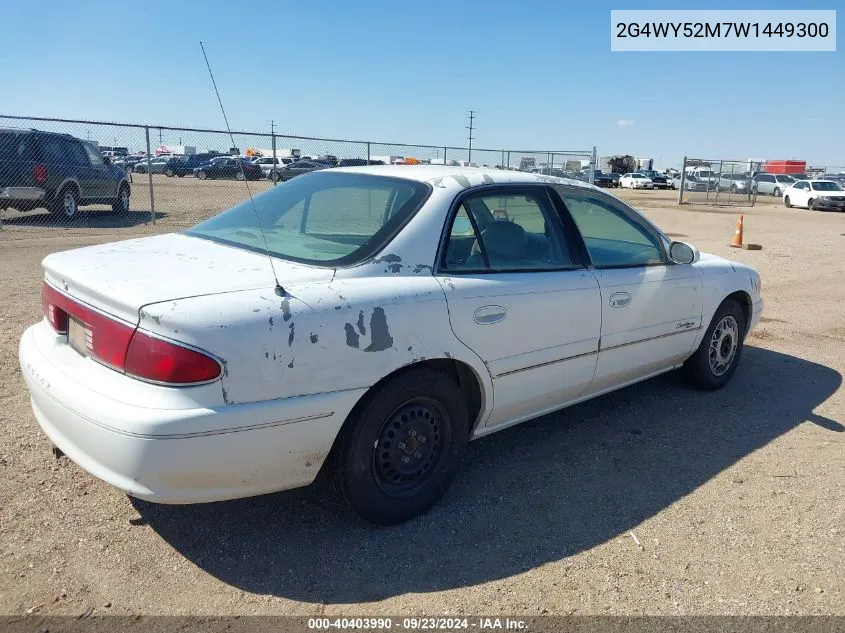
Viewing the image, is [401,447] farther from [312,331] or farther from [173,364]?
[173,364]

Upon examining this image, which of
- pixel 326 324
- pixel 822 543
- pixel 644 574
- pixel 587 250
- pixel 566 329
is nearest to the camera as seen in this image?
pixel 326 324

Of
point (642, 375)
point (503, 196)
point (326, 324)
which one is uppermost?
point (503, 196)

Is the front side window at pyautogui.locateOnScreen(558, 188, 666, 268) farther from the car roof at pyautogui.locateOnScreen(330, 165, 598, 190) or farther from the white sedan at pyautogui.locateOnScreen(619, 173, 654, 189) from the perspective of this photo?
the white sedan at pyautogui.locateOnScreen(619, 173, 654, 189)

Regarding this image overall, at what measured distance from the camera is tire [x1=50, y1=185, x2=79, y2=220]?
45.1 feet

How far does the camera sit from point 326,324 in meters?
2.65

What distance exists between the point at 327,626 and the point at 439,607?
43 centimetres

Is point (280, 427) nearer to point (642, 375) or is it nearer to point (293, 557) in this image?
point (293, 557)

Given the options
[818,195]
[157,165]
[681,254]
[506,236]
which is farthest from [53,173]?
[818,195]

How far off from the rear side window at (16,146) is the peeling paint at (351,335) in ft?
41.6

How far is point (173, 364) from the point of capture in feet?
7.96

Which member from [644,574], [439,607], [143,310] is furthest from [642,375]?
[143,310]

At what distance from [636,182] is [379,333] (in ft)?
167

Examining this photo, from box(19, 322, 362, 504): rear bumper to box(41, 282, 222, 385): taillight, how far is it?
0.24 feet

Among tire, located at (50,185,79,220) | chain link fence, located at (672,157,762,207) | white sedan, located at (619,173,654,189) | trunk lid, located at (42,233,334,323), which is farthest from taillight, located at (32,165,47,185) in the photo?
white sedan, located at (619,173,654,189)
